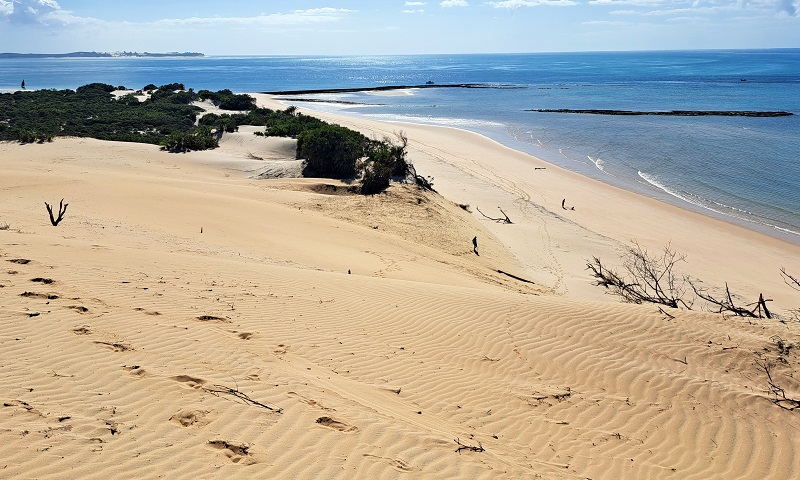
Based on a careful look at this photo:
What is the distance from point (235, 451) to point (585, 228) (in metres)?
17.4

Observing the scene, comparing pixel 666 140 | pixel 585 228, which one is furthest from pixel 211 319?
pixel 666 140

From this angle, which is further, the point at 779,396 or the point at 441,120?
the point at 441,120

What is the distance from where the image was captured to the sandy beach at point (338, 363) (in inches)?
187

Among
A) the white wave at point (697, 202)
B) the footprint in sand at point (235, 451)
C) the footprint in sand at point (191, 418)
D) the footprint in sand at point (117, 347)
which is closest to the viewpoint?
the footprint in sand at point (235, 451)

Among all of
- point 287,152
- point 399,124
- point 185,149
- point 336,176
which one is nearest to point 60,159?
point 185,149

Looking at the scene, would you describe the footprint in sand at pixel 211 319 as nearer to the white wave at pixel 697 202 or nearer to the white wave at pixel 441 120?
the white wave at pixel 697 202

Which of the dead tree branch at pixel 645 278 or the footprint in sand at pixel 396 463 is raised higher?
the footprint in sand at pixel 396 463

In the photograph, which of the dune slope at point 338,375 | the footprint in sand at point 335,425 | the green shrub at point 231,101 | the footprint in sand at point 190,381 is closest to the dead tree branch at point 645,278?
the dune slope at point 338,375

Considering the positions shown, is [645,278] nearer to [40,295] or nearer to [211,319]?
[211,319]

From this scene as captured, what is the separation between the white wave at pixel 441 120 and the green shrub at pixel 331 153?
1118 inches

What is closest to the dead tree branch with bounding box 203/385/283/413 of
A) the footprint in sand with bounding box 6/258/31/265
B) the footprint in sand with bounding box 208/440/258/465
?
the footprint in sand with bounding box 208/440/258/465

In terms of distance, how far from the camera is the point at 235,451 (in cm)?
459

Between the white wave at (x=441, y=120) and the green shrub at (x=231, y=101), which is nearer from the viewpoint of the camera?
the green shrub at (x=231, y=101)

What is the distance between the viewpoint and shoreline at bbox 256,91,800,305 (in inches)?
621
